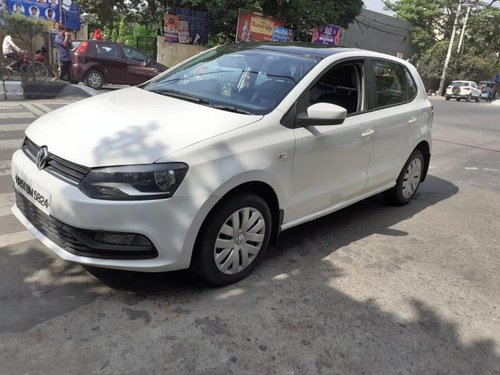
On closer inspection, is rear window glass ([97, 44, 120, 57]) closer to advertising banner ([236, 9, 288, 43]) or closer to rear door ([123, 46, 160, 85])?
rear door ([123, 46, 160, 85])

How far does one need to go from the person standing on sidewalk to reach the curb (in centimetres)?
263

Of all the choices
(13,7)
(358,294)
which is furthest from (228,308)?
(13,7)

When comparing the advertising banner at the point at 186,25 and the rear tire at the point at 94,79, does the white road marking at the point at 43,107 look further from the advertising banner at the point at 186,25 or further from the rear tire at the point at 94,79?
the advertising banner at the point at 186,25

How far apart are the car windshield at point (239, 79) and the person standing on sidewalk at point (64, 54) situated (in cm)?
1184

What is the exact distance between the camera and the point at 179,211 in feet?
9.80

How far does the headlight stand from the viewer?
2912mm

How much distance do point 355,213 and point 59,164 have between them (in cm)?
330

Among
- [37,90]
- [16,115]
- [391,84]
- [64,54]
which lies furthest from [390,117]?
[64,54]

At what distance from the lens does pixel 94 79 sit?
15.5 meters

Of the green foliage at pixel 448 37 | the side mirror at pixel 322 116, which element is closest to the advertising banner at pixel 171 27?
the side mirror at pixel 322 116

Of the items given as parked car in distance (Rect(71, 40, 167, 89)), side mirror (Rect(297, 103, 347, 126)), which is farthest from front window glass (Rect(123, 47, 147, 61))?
side mirror (Rect(297, 103, 347, 126))

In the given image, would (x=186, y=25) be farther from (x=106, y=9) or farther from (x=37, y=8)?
(x=106, y=9)

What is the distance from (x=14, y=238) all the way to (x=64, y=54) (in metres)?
12.5

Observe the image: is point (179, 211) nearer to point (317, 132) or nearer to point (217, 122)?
point (217, 122)
